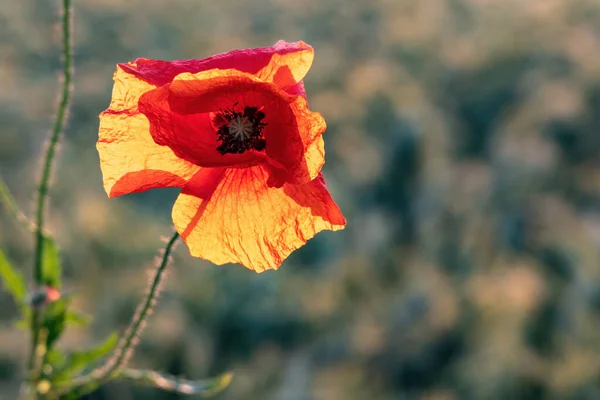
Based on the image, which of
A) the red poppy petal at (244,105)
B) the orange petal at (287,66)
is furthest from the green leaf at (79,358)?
the orange petal at (287,66)

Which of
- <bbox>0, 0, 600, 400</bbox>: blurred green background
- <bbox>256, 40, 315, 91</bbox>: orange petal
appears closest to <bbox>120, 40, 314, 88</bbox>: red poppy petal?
<bbox>256, 40, 315, 91</bbox>: orange petal

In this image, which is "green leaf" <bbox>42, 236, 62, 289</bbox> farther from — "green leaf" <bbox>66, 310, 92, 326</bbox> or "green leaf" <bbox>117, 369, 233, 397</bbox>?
"green leaf" <bbox>117, 369, 233, 397</bbox>

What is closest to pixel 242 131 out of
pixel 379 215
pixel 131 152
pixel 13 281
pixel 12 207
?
pixel 131 152

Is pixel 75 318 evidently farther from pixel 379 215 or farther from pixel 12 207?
pixel 379 215

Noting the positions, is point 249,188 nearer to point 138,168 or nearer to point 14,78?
point 138,168

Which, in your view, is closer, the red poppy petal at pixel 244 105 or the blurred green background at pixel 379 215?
the red poppy petal at pixel 244 105

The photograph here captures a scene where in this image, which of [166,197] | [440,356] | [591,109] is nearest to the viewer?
[440,356]

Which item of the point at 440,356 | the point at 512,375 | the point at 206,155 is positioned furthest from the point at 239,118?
the point at 440,356

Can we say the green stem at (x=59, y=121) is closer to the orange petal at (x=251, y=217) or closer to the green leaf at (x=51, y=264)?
the green leaf at (x=51, y=264)
